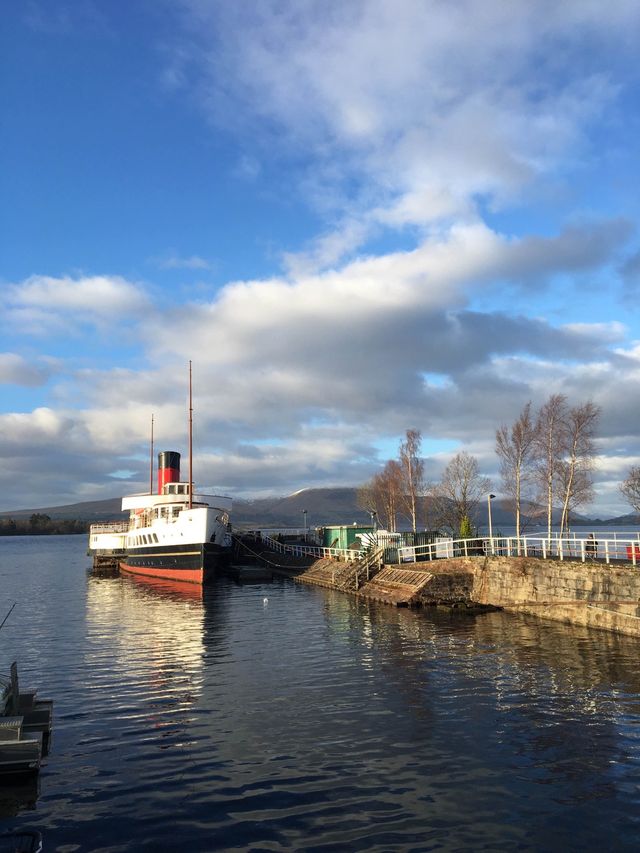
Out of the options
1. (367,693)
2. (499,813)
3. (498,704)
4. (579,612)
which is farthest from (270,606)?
(499,813)

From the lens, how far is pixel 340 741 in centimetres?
1290

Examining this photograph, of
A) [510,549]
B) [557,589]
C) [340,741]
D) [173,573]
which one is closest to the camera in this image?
[340,741]

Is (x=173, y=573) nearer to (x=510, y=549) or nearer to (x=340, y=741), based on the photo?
(x=510, y=549)

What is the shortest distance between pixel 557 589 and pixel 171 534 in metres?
34.6

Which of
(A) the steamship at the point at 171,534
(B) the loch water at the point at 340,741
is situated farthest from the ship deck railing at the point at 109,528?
(B) the loch water at the point at 340,741

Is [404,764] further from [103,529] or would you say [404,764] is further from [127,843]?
[103,529]

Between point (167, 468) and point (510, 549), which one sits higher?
point (167, 468)

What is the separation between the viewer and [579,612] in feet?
81.5

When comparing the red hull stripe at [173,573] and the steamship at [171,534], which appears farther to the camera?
the steamship at [171,534]

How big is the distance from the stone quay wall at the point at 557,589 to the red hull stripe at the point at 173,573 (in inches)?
849

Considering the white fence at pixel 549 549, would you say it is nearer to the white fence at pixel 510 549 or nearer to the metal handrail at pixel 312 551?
the white fence at pixel 510 549

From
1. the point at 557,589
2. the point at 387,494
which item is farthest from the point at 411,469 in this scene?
the point at 557,589

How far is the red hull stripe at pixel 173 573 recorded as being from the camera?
1881 inches

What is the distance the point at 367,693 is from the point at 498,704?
349cm
